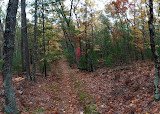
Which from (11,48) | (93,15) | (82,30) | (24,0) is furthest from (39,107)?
(93,15)

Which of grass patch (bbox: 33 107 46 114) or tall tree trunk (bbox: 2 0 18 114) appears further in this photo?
grass patch (bbox: 33 107 46 114)

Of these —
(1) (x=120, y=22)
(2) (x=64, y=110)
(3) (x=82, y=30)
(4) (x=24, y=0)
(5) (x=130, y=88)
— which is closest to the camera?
(2) (x=64, y=110)

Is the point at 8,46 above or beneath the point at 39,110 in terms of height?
above

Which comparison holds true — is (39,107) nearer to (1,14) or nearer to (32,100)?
(32,100)

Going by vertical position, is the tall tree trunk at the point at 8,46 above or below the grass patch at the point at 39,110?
above

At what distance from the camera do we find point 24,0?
1148 centimetres

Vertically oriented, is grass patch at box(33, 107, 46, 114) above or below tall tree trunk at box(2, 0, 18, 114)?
below

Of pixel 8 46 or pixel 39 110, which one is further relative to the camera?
pixel 39 110

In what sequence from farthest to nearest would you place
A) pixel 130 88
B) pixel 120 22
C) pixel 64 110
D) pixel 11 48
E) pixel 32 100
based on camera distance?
pixel 120 22 < pixel 130 88 < pixel 32 100 < pixel 64 110 < pixel 11 48

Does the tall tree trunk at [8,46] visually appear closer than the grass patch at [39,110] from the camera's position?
Yes

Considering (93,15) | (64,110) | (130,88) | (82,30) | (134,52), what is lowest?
(64,110)

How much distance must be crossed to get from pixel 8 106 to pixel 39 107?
6.06 ft

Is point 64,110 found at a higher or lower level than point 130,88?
lower

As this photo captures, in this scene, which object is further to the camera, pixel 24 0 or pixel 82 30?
pixel 82 30
